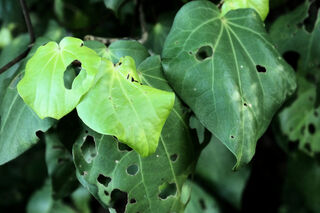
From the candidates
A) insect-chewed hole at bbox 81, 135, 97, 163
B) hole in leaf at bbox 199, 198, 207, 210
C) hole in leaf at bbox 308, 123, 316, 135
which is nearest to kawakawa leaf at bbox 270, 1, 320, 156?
hole in leaf at bbox 308, 123, 316, 135

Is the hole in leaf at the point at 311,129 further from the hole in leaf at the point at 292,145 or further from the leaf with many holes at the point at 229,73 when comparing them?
the leaf with many holes at the point at 229,73

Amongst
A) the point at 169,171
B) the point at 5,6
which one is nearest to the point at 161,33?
the point at 169,171

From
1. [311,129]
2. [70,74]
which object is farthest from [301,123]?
[70,74]

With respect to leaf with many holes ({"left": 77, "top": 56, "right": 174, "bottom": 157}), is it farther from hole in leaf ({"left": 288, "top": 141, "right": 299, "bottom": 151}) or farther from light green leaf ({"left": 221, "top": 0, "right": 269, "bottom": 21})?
A: hole in leaf ({"left": 288, "top": 141, "right": 299, "bottom": 151})

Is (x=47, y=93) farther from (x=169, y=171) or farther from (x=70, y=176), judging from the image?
(x=70, y=176)

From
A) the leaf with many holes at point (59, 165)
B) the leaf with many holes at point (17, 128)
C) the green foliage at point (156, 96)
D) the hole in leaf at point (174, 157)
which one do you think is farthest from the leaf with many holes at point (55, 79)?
→ the leaf with many holes at point (59, 165)

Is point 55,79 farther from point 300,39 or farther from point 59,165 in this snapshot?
point 300,39
